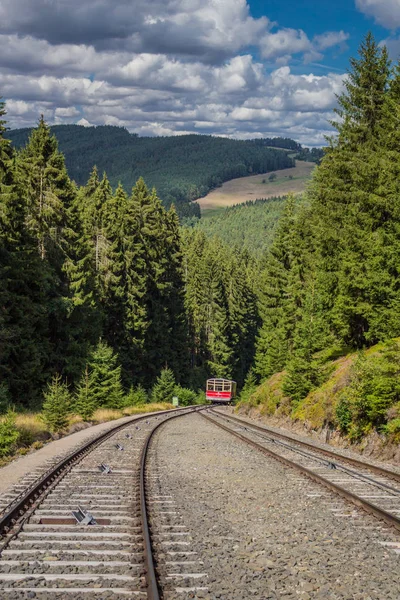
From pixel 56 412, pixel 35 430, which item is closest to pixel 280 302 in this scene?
pixel 56 412

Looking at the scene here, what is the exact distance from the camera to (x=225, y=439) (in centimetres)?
1970

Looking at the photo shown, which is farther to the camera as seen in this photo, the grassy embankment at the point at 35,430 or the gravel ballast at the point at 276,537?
the grassy embankment at the point at 35,430

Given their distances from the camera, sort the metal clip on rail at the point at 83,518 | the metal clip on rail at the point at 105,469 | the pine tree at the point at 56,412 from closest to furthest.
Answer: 1. the metal clip on rail at the point at 83,518
2. the metal clip on rail at the point at 105,469
3. the pine tree at the point at 56,412

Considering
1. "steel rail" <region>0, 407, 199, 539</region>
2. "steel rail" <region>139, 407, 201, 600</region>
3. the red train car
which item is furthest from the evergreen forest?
"steel rail" <region>0, 407, 199, 539</region>

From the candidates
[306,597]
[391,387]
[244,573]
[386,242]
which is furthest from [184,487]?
[386,242]

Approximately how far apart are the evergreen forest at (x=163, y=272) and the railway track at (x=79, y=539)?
335 inches

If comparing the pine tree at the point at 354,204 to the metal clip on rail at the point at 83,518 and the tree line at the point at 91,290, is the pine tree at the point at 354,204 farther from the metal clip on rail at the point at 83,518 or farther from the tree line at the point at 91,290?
the metal clip on rail at the point at 83,518

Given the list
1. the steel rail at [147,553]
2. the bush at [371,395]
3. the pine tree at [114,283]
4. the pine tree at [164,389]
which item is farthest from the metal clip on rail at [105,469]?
the pine tree at [164,389]

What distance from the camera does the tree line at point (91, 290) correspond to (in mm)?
28547

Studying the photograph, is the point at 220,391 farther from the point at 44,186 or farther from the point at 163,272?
the point at 44,186

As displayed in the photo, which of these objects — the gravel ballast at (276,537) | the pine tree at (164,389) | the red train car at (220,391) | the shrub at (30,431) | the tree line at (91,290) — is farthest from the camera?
the red train car at (220,391)

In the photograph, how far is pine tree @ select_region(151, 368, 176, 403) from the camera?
50438 millimetres

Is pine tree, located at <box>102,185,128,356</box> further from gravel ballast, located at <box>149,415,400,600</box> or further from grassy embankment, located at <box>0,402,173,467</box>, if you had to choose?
gravel ballast, located at <box>149,415,400,600</box>

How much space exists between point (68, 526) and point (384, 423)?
11.8 metres
